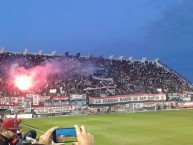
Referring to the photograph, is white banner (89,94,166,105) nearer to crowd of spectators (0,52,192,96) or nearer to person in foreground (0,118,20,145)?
crowd of spectators (0,52,192,96)

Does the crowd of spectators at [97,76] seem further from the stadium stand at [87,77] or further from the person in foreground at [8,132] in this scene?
the person in foreground at [8,132]

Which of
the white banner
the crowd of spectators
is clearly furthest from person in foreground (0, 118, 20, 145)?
the white banner

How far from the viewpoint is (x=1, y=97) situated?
5188cm

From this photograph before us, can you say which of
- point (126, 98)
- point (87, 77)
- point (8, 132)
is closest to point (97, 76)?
point (87, 77)

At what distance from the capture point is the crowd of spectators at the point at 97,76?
61906 millimetres

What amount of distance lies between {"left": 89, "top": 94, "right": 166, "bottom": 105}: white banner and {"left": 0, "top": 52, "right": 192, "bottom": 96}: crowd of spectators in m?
2.26

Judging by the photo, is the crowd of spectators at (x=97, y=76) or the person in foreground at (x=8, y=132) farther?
the crowd of spectators at (x=97, y=76)

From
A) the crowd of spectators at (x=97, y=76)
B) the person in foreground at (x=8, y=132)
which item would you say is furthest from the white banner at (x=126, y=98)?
the person in foreground at (x=8, y=132)

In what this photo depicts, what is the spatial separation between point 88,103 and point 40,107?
26.5 ft

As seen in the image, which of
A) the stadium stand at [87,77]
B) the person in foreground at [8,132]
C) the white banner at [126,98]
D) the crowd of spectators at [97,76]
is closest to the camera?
the person in foreground at [8,132]

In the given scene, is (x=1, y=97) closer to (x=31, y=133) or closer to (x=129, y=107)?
(x=129, y=107)

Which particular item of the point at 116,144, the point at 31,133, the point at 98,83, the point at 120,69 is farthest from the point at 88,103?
the point at 31,133

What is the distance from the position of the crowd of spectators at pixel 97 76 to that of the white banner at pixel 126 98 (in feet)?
7.41

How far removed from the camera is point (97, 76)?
232ft
